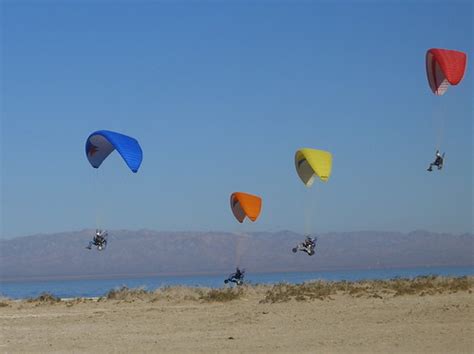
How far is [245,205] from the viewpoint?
3759 centimetres

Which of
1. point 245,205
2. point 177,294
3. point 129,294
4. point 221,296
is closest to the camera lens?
point 221,296

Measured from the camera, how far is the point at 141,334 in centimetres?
2570

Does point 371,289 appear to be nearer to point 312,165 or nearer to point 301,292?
point 301,292

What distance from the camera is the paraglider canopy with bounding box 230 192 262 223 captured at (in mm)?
37334

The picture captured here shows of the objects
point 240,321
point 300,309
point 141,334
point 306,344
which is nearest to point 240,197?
point 300,309

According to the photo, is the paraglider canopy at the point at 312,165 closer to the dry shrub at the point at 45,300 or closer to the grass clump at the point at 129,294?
the grass clump at the point at 129,294

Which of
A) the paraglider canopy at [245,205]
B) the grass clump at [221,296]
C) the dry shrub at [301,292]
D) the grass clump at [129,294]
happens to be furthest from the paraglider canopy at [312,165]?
the grass clump at [129,294]

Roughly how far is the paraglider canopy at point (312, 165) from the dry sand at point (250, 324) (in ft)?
16.4

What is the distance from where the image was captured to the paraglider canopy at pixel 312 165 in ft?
113

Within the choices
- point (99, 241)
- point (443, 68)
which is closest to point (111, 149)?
point (99, 241)

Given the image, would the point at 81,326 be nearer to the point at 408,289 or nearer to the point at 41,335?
the point at 41,335

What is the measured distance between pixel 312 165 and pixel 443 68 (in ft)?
23.0

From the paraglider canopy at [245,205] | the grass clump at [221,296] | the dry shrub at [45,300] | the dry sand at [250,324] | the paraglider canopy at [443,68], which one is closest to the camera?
the dry sand at [250,324]

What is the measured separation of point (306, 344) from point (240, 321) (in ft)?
19.9
